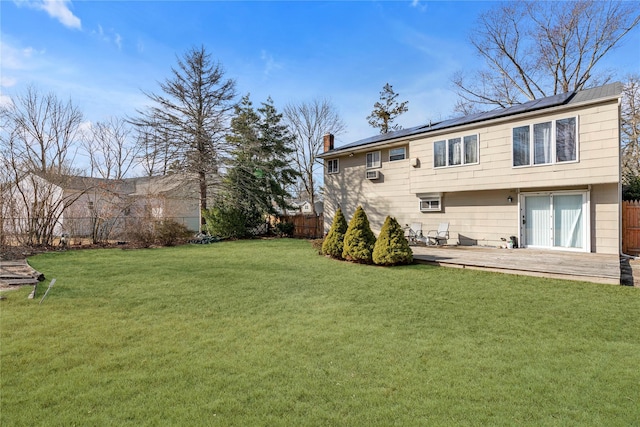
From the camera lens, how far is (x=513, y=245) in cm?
1116

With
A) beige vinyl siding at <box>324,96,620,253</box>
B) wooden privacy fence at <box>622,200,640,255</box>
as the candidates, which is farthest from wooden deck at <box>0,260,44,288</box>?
wooden privacy fence at <box>622,200,640,255</box>

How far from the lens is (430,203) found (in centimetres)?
1368

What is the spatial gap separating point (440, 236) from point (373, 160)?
5224 mm

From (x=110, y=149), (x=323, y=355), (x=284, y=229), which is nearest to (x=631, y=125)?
(x=284, y=229)

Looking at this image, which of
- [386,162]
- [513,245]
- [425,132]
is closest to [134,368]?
[513,245]

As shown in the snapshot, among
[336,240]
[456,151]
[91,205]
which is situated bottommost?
[336,240]

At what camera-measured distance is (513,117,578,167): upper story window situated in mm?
9586

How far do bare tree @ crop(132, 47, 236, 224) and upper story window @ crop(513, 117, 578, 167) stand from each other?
591 inches

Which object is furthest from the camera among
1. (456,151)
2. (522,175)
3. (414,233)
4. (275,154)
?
(275,154)

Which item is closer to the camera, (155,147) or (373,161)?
(373,161)

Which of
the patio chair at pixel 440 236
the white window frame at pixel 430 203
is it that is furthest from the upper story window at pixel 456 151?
the patio chair at pixel 440 236

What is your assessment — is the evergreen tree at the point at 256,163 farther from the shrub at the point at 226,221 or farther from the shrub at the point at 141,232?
the shrub at the point at 141,232

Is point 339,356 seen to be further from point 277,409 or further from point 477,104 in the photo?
point 477,104

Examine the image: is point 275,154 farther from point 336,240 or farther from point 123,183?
point 336,240
